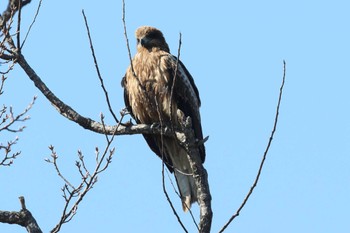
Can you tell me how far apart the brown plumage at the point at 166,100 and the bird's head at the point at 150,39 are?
27 centimetres

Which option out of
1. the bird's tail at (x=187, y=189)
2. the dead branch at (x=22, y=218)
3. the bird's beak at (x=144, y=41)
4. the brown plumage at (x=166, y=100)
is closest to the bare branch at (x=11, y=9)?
the dead branch at (x=22, y=218)

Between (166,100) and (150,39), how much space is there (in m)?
1.16

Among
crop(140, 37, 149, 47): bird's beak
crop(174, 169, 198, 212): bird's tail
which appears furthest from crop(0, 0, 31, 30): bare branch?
crop(140, 37, 149, 47): bird's beak

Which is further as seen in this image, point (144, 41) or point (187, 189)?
point (144, 41)

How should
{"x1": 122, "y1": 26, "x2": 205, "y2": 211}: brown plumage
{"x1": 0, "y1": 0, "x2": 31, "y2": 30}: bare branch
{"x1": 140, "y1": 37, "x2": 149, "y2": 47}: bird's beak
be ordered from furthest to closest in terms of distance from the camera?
{"x1": 140, "y1": 37, "x2": 149, "y2": 47}: bird's beak
{"x1": 122, "y1": 26, "x2": 205, "y2": 211}: brown plumage
{"x1": 0, "y1": 0, "x2": 31, "y2": 30}: bare branch

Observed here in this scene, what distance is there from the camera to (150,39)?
836 cm

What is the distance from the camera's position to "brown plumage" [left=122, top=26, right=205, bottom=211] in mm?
7418

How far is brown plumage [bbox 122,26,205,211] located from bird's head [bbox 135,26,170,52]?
267 mm

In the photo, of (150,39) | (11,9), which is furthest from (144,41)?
(11,9)

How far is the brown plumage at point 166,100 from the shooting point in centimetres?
742

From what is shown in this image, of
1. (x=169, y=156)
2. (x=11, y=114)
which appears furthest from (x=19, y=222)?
(x=169, y=156)

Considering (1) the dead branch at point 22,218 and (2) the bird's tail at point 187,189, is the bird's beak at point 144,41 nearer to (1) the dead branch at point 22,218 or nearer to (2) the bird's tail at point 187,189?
(2) the bird's tail at point 187,189

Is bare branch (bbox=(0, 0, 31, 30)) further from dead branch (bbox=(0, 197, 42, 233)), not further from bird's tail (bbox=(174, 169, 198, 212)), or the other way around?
bird's tail (bbox=(174, 169, 198, 212))

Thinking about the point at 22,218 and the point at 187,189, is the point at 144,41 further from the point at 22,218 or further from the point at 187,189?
the point at 22,218
